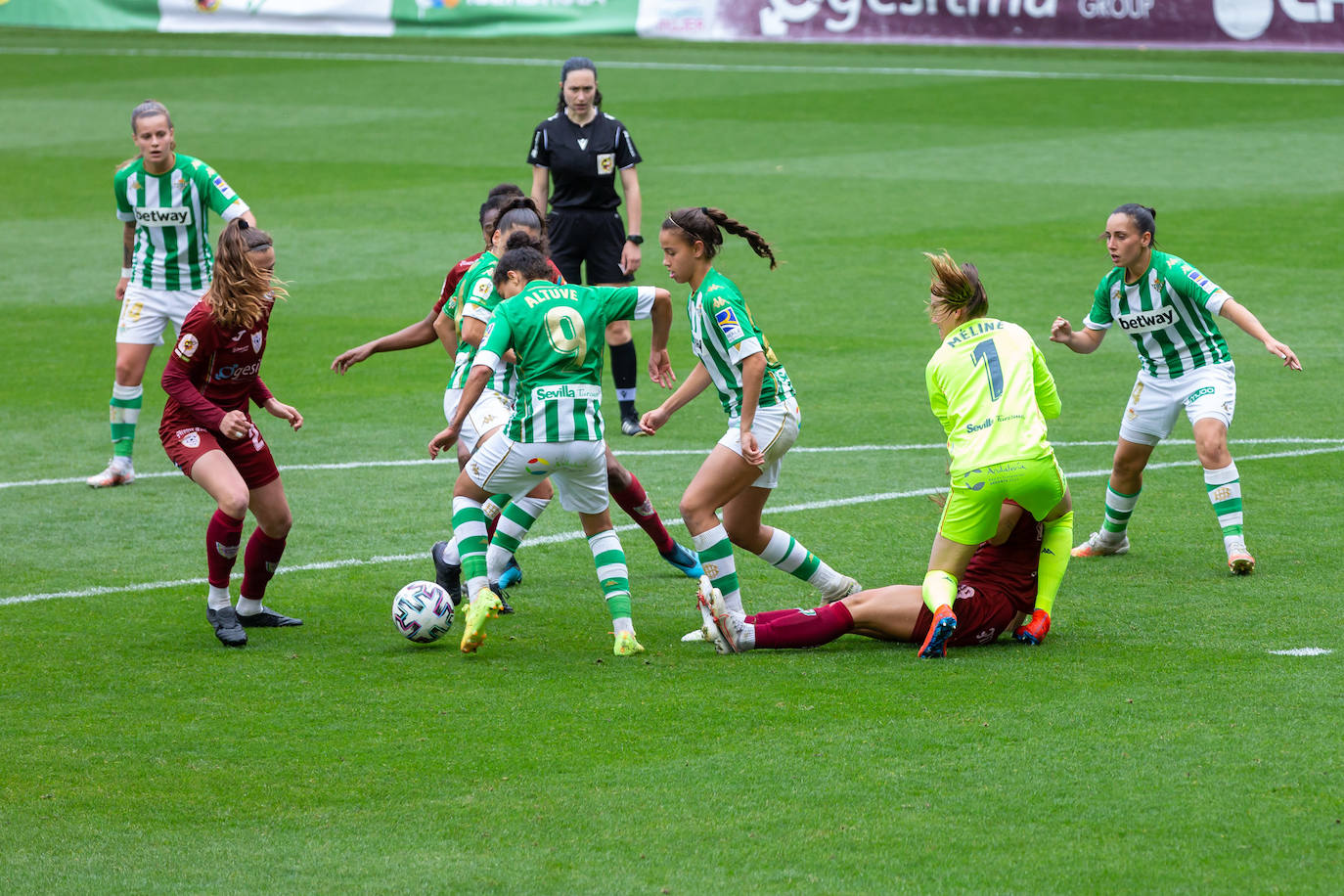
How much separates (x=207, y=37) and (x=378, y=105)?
37.2ft

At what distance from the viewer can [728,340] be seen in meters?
7.42

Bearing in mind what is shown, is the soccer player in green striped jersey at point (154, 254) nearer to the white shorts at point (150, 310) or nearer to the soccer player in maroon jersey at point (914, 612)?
the white shorts at point (150, 310)

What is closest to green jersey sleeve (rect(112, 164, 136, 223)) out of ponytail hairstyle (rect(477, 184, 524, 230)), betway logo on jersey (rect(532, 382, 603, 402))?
ponytail hairstyle (rect(477, 184, 524, 230))

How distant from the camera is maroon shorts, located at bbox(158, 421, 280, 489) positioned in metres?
7.79

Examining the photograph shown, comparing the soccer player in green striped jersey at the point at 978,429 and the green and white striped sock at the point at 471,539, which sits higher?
the soccer player in green striped jersey at the point at 978,429

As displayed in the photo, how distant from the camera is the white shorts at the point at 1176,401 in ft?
29.2

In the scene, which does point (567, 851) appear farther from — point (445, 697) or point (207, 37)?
point (207, 37)

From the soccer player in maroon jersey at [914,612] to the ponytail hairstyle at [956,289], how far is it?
85cm

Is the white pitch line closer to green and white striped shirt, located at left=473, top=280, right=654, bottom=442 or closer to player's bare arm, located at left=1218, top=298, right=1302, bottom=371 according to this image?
player's bare arm, located at left=1218, top=298, right=1302, bottom=371

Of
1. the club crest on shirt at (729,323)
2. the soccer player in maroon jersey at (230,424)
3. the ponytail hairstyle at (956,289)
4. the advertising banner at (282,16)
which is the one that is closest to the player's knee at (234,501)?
the soccer player in maroon jersey at (230,424)

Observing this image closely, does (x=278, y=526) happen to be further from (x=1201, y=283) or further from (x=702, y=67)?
(x=702, y=67)

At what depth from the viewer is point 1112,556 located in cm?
912

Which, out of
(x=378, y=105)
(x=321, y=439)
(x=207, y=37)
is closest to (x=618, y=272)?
(x=321, y=439)

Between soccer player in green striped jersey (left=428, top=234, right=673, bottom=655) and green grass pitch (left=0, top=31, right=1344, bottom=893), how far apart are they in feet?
1.20
